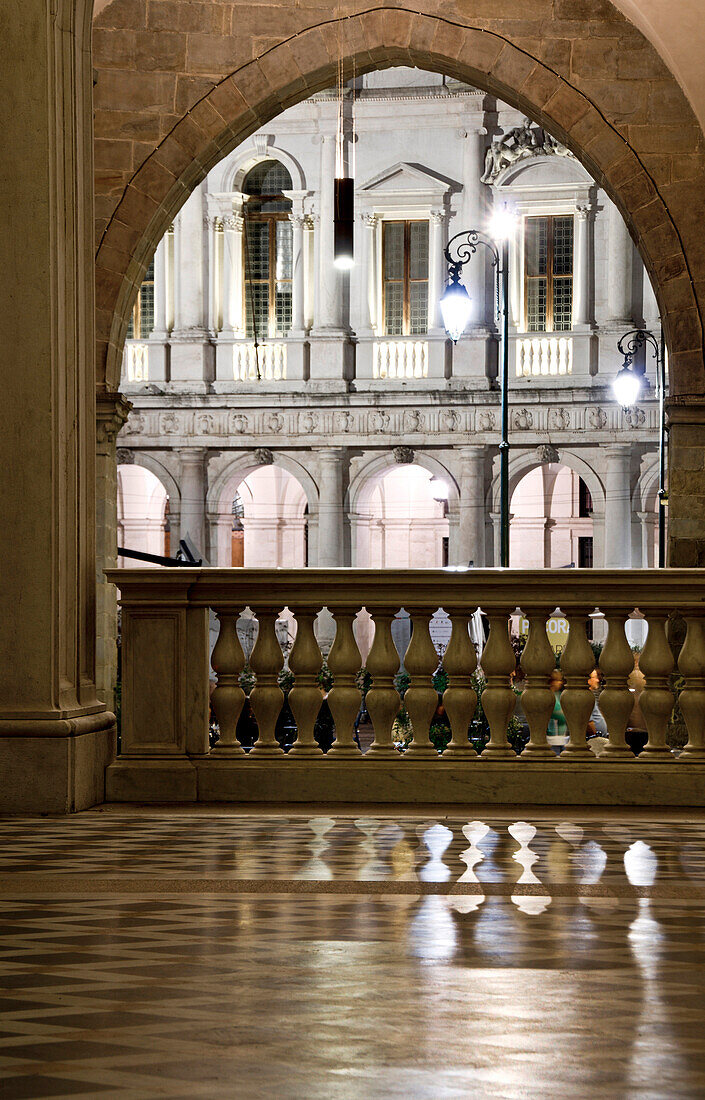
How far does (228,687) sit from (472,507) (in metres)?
19.7

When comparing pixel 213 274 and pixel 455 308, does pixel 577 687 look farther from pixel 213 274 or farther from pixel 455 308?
pixel 213 274

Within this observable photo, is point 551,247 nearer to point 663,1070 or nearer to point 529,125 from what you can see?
point 529,125

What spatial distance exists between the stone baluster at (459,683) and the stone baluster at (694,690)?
752 millimetres

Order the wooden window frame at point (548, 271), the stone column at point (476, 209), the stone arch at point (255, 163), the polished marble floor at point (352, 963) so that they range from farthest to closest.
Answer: the stone arch at point (255, 163)
the wooden window frame at point (548, 271)
the stone column at point (476, 209)
the polished marble floor at point (352, 963)

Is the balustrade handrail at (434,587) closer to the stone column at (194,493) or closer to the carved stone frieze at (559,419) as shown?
the carved stone frieze at (559,419)

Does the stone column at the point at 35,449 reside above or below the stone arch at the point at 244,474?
below

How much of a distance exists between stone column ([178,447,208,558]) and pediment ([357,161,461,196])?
17.8 feet

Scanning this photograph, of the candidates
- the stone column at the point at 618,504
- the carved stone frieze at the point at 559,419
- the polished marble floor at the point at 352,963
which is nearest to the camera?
the polished marble floor at the point at 352,963

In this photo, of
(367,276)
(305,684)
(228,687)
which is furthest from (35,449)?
(367,276)

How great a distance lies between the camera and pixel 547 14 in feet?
37.1

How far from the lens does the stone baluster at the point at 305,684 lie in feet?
17.6

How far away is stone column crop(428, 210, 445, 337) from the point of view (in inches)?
1011

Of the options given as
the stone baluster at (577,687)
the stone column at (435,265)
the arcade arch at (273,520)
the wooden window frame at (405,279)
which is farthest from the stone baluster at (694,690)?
the arcade arch at (273,520)

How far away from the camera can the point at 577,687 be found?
5410 millimetres
